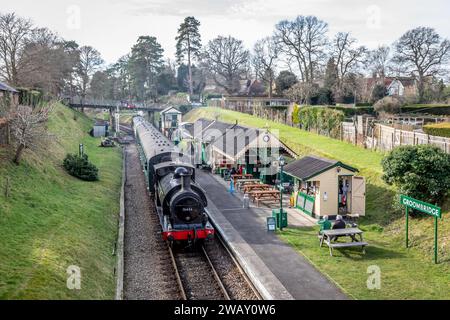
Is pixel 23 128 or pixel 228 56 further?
pixel 228 56

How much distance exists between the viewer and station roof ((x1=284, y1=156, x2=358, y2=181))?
20.5 meters

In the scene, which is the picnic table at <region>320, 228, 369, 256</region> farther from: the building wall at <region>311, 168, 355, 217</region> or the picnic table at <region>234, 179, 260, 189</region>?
the picnic table at <region>234, 179, 260, 189</region>

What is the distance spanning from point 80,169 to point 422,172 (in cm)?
2046

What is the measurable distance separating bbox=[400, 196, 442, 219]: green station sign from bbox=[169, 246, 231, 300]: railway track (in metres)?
7.47

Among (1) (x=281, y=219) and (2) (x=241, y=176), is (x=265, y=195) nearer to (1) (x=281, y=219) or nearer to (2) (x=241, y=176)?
(2) (x=241, y=176)

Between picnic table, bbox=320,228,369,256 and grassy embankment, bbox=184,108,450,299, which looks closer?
grassy embankment, bbox=184,108,450,299

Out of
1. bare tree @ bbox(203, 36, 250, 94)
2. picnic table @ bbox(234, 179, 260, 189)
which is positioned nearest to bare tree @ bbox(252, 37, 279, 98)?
bare tree @ bbox(203, 36, 250, 94)

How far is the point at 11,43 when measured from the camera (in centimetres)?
4666

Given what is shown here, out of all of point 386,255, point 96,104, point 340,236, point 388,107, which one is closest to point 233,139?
point 340,236

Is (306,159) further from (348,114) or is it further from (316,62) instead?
(316,62)

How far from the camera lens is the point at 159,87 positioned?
100m

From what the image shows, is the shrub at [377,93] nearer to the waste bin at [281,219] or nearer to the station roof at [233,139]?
the station roof at [233,139]

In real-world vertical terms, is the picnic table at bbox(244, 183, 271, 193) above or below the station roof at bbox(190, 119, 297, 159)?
below
